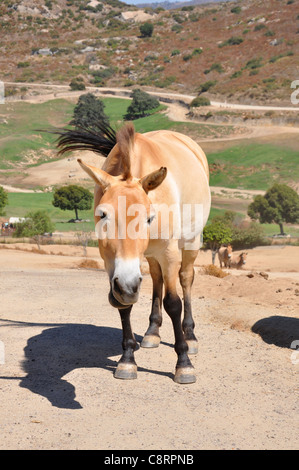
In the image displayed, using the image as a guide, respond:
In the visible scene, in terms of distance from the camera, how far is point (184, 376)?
670cm

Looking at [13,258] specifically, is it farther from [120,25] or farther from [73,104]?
[120,25]

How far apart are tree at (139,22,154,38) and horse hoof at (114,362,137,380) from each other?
15457 centimetres

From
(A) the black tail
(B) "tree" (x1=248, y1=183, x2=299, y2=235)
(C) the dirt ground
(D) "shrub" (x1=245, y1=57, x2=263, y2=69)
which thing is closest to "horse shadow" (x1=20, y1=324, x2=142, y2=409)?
(C) the dirt ground

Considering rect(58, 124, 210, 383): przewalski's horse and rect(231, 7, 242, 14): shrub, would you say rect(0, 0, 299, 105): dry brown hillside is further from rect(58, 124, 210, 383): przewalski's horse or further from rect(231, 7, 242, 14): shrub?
rect(58, 124, 210, 383): przewalski's horse

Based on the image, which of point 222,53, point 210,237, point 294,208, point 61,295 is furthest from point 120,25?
point 61,295

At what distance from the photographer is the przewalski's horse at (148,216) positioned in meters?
5.24

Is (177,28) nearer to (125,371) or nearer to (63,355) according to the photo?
(63,355)

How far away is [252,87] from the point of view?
322 ft

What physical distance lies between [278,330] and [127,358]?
3.56 m

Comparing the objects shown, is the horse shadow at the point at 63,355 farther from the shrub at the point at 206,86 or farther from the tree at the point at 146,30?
the tree at the point at 146,30

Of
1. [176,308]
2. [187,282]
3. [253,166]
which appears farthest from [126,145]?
[253,166]

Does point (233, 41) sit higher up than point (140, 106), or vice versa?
point (233, 41)

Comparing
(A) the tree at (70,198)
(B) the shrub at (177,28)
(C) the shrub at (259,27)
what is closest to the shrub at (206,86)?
(C) the shrub at (259,27)

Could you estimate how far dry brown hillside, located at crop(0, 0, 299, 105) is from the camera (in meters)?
110
